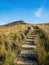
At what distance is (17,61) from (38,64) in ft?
2.63

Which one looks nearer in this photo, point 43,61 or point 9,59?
point 43,61

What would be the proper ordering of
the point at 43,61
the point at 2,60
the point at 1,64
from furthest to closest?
the point at 2,60 → the point at 1,64 → the point at 43,61

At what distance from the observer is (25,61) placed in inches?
225

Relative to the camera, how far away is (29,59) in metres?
5.97

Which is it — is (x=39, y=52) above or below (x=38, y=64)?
above

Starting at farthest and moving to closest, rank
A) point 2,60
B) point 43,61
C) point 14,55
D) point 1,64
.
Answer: point 14,55
point 2,60
point 1,64
point 43,61

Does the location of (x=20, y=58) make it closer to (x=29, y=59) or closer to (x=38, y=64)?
(x=29, y=59)

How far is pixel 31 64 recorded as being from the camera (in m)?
5.33

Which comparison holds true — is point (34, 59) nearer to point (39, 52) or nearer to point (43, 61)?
point (39, 52)

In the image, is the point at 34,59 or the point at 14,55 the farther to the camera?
the point at 14,55

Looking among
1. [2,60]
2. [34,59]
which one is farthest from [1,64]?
[34,59]

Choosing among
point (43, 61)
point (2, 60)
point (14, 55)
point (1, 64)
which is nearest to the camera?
point (43, 61)

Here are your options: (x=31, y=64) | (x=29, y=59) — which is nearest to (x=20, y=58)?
(x=29, y=59)

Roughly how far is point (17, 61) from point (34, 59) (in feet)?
2.14
